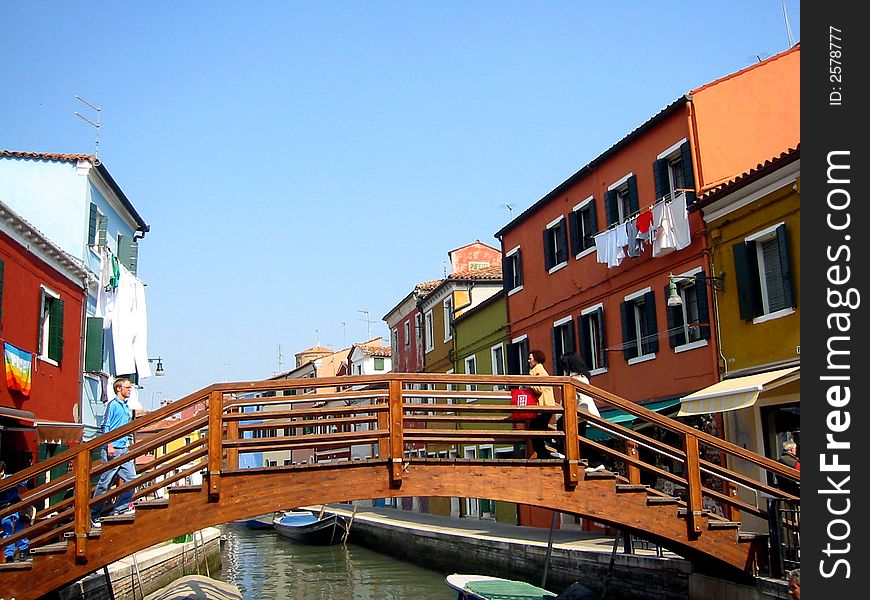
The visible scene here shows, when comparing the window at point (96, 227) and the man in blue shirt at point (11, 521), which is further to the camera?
the window at point (96, 227)

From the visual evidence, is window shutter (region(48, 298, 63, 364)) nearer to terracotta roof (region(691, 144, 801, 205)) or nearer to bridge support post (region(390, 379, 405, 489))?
bridge support post (region(390, 379, 405, 489))

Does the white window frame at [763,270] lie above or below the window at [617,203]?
below

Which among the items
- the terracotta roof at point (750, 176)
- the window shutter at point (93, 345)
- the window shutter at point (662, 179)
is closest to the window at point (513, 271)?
the window shutter at point (662, 179)

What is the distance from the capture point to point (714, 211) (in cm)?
1770

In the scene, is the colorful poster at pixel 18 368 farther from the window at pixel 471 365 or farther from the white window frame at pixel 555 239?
the window at pixel 471 365

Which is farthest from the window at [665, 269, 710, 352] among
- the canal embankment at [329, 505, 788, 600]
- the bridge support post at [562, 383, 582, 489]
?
the bridge support post at [562, 383, 582, 489]

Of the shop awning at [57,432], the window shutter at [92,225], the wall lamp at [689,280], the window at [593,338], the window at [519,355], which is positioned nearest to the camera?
the wall lamp at [689,280]

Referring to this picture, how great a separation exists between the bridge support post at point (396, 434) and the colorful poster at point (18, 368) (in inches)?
401

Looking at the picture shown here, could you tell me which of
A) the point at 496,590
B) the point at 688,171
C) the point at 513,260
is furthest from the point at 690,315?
the point at 513,260

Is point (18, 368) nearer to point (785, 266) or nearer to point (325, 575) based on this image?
point (325, 575)

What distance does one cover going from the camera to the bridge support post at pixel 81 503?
31.4 ft

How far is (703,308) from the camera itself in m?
18.1

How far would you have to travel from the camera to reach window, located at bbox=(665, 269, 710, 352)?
59.2 feet

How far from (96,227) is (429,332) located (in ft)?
56.1
